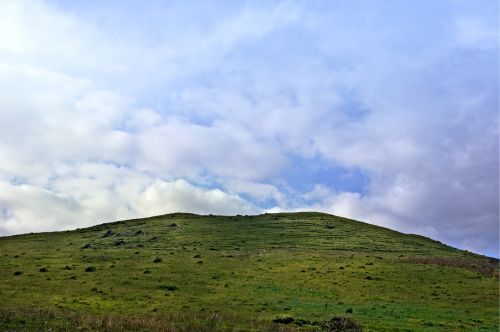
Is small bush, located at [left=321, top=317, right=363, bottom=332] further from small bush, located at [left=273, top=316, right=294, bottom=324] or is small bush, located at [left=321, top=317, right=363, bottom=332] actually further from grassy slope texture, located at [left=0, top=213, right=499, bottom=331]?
small bush, located at [left=273, top=316, right=294, bottom=324]

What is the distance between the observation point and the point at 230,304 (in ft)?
128

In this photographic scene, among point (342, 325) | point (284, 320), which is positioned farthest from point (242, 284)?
point (342, 325)

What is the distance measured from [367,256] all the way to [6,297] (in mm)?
46776

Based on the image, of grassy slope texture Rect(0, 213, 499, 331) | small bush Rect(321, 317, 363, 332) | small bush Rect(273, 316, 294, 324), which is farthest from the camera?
small bush Rect(273, 316, 294, 324)

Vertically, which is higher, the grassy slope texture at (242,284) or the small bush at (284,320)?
the grassy slope texture at (242,284)

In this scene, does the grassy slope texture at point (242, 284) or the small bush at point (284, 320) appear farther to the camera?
the small bush at point (284, 320)

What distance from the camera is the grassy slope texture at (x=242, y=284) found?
30.6 meters

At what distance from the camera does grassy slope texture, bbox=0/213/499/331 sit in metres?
30.6

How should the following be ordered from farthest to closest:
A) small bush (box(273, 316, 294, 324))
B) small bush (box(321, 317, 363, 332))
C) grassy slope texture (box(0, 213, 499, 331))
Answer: small bush (box(273, 316, 294, 324)) → grassy slope texture (box(0, 213, 499, 331)) → small bush (box(321, 317, 363, 332))

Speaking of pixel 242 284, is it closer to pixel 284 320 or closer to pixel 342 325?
pixel 284 320

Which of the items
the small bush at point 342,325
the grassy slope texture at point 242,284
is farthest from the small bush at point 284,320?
the small bush at point 342,325

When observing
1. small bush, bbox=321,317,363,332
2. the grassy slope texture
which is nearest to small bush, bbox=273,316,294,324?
the grassy slope texture

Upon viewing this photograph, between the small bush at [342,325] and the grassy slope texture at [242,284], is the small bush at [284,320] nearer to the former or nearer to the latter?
the grassy slope texture at [242,284]

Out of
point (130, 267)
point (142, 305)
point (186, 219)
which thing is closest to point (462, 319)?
point (142, 305)
